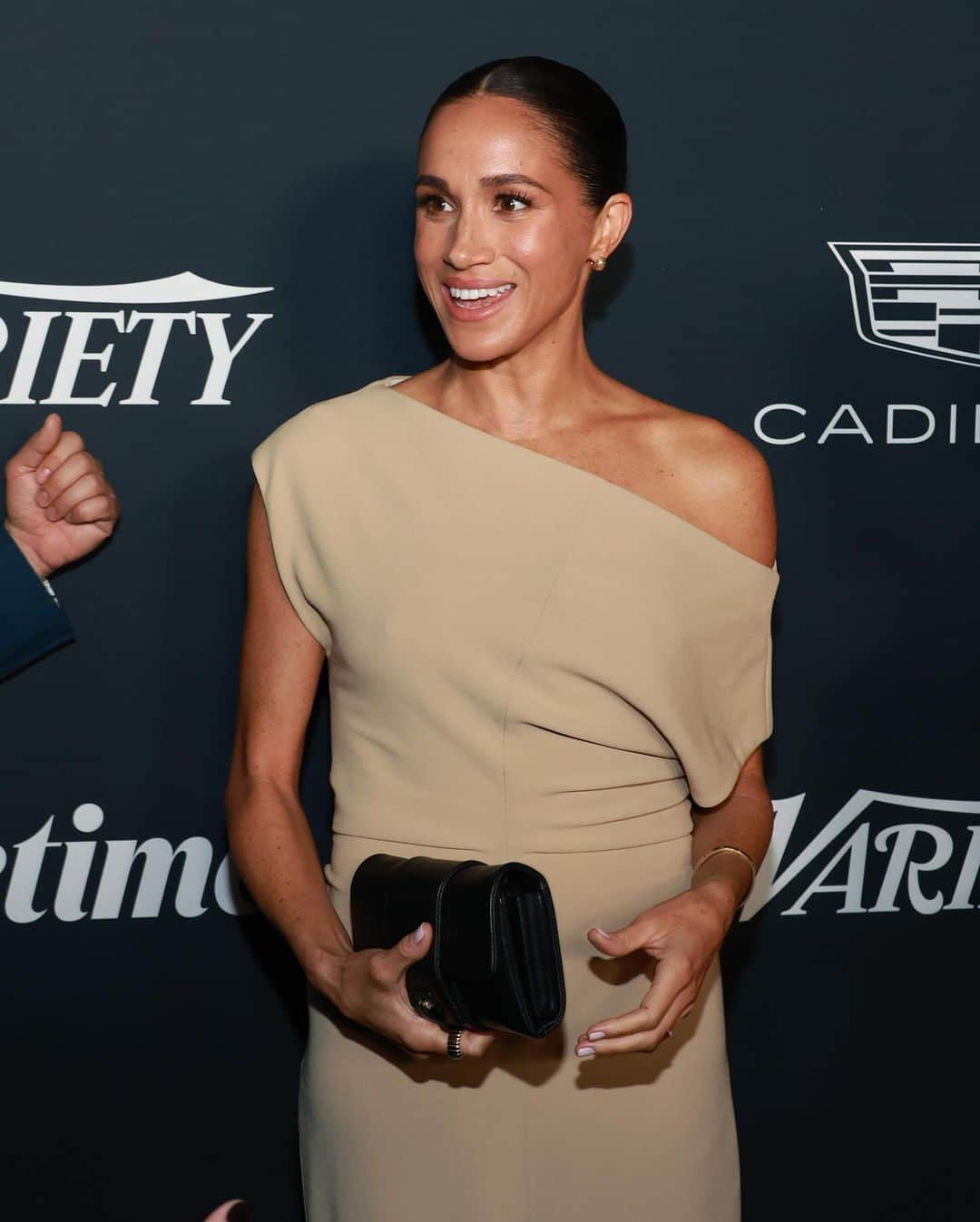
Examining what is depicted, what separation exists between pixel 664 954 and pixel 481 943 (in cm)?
21

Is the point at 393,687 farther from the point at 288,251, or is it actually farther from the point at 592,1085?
the point at 288,251

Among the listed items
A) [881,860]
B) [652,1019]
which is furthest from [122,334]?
[881,860]

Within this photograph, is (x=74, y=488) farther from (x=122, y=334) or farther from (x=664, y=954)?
(x=664, y=954)

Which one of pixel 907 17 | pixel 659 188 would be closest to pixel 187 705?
pixel 659 188

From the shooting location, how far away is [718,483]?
5.43 ft

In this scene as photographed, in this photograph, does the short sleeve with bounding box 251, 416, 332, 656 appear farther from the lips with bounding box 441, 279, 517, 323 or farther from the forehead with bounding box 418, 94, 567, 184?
the forehead with bounding box 418, 94, 567, 184

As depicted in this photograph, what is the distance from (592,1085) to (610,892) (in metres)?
0.19

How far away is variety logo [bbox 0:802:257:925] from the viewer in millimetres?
2043

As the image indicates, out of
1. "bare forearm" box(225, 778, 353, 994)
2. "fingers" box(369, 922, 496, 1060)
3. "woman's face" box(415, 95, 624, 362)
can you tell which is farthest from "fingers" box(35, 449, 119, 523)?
"fingers" box(369, 922, 496, 1060)

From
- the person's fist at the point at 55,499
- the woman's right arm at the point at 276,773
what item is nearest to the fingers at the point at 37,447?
the person's fist at the point at 55,499

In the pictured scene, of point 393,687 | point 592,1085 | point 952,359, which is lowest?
point 592,1085

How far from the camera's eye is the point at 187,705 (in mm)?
2049

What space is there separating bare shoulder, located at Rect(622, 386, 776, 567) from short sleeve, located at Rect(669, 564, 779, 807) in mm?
45

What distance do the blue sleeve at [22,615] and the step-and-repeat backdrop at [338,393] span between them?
0.18 feet
